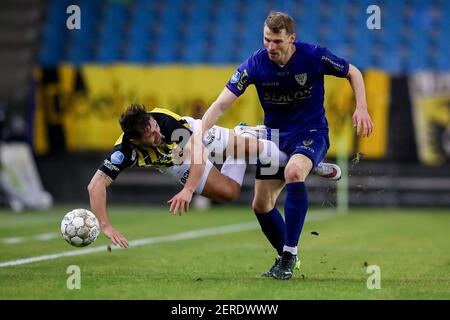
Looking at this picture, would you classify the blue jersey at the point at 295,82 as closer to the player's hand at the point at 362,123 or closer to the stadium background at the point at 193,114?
the player's hand at the point at 362,123

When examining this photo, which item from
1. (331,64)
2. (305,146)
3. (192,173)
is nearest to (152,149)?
(192,173)

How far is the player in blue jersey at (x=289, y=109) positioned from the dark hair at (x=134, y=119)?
54 centimetres

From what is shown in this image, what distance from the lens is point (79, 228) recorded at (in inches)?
340

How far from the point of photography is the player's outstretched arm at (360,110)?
26.3ft

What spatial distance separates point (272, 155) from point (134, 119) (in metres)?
1.34

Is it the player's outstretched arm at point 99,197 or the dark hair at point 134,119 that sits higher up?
the dark hair at point 134,119

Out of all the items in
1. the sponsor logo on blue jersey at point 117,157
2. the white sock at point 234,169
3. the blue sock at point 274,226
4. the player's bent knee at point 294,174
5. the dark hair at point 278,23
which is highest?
the dark hair at point 278,23

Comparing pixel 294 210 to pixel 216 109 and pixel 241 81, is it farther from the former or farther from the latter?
pixel 241 81

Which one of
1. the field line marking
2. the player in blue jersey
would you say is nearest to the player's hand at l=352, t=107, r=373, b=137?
the player in blue jersey

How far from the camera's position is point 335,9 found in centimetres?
2477

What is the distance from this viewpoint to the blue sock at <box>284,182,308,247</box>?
8023mm

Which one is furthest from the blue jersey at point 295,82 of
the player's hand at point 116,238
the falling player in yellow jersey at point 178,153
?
the player's hand at point 116,238

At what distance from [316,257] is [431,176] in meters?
10.8

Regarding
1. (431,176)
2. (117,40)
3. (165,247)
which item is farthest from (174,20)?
(165,247)
